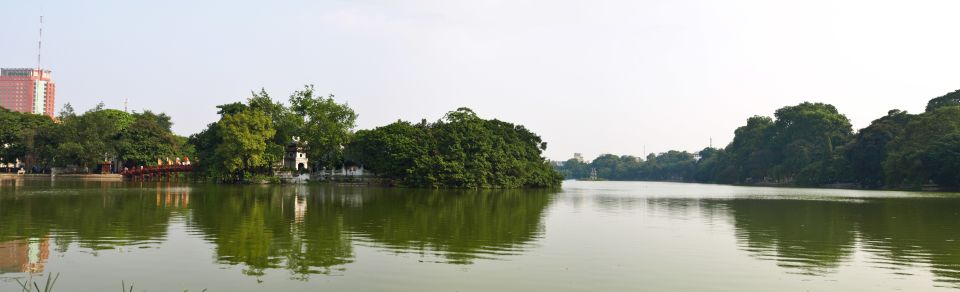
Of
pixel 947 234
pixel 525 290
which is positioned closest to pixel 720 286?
pixel 525 290

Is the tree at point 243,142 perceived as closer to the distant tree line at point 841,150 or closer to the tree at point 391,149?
the tree at point 391,149

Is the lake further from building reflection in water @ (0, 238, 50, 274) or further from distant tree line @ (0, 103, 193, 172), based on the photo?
distant tree line @ (0, 103, 193, 172)

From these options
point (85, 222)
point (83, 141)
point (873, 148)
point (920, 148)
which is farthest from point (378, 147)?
point (873, 148)

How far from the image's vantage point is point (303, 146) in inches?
2825

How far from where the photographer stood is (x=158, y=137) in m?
84.2

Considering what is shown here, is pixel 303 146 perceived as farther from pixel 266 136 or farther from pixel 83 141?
pixel 83 141

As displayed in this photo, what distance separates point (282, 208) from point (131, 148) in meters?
62.0

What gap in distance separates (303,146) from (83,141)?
28.5 meters

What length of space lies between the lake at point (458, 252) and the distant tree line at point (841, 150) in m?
50.1

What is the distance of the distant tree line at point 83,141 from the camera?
78250 mm

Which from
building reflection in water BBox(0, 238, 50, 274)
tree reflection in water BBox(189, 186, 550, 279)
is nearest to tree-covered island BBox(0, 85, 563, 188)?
tree reflection in water BBox(189, 186, 550, 279)

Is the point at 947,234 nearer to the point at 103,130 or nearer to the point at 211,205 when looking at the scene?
the point at 211,205

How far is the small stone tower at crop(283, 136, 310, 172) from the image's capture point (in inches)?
2814

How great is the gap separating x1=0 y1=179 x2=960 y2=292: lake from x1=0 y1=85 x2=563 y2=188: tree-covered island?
36.5 metres
